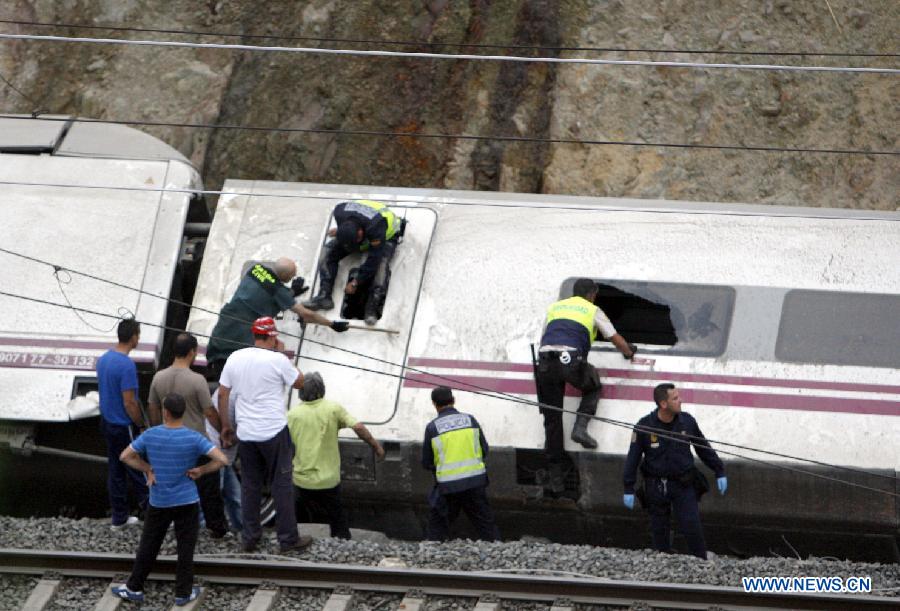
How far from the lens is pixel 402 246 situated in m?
11.9

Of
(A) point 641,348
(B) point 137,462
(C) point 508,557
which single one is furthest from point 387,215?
(B) point 137,462

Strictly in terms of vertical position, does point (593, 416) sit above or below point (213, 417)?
above

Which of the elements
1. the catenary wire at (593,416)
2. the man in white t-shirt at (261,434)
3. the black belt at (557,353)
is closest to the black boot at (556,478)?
the catenary wire at (593,416)

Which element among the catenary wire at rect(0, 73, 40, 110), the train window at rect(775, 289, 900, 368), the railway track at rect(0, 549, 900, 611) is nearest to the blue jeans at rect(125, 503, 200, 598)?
the railway track at rect(0, 549, 900, 611)

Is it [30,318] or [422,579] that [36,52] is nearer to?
[30,318]

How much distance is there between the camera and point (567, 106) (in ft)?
57.7

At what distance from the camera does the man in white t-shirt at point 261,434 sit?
31.4 feet

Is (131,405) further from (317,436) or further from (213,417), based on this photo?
(317,436)

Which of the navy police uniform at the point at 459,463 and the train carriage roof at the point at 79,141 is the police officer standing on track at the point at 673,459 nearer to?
the navy police uniform at the point at 459,463

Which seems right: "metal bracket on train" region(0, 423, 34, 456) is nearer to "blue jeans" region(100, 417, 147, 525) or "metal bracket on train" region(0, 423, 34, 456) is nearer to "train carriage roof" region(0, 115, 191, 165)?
"blue jeans" region(100, 417, 147, 525)

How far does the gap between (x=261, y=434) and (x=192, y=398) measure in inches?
25.7

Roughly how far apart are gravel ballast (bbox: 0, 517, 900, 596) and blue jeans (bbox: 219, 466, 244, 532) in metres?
0.43

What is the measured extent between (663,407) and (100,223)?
556cm

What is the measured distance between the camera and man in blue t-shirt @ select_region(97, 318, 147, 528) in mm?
10062
